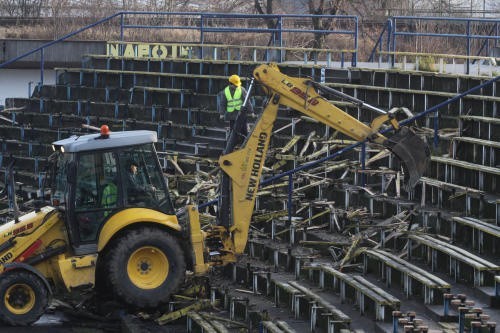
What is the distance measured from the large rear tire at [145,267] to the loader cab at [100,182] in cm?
40

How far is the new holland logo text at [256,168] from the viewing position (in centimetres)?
1522

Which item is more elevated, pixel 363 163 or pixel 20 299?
pixel 363 163

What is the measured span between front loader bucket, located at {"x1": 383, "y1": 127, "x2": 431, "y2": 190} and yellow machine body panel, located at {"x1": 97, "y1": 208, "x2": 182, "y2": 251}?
3116 mm

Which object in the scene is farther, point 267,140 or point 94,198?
point 267,140

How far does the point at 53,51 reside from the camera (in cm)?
3127

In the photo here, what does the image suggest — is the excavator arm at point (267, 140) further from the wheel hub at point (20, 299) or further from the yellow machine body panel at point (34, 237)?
the wheel hub at point (20, 299)

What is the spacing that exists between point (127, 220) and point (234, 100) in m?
6.45

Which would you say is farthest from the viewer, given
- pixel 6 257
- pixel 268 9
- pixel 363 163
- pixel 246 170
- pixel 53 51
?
pixel 268 9

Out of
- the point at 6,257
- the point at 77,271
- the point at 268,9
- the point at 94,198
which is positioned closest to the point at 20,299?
the point at 6,257

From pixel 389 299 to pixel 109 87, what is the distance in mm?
15705

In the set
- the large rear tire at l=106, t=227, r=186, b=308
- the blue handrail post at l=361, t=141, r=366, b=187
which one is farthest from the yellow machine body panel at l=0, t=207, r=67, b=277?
the blue handrail post at l=361, t=141, r=366, b=187

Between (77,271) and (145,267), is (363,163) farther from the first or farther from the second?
(77,271)

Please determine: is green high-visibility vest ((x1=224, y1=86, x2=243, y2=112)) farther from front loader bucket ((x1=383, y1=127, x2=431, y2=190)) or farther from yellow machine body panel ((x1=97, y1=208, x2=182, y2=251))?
yellow machine body panel ((x1=97, y1=208, x2=182, y2=251))

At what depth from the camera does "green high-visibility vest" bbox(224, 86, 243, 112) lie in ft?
66.4
